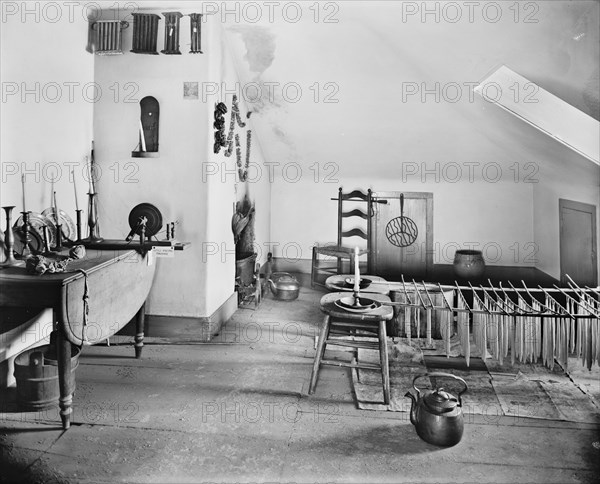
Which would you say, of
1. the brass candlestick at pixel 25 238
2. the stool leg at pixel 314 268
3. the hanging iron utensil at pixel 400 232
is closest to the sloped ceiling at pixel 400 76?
the hanging iron utensil at pixel 400 232

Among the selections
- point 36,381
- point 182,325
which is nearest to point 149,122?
point 182,325

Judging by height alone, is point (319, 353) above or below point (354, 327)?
below

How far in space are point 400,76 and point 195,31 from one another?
2.29 m

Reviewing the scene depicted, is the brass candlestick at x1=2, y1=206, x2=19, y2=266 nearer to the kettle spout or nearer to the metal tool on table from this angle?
the metal tool on table

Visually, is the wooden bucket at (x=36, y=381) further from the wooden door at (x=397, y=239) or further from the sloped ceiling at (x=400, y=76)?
the wooden door at (x=397, y=239)

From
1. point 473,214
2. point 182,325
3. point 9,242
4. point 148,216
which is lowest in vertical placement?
point 182,325

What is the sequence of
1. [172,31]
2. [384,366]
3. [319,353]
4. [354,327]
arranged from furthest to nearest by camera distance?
[172,31] → [354,327] → [319,353] → [384,366]

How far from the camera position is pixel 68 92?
171 inches

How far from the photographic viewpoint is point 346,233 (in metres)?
7.46

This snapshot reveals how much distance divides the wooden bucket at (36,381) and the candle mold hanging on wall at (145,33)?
286 cm

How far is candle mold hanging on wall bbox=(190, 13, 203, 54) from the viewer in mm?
4547

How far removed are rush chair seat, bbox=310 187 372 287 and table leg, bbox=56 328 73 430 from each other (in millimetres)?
4386

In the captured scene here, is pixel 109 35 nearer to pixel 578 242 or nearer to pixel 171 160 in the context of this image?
pixel 171 160

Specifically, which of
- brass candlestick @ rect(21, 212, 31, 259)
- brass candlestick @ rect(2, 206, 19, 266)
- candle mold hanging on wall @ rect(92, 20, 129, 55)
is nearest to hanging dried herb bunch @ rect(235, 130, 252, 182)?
candle mold hanging on wall @ rect(92, 20, 129, 55)
